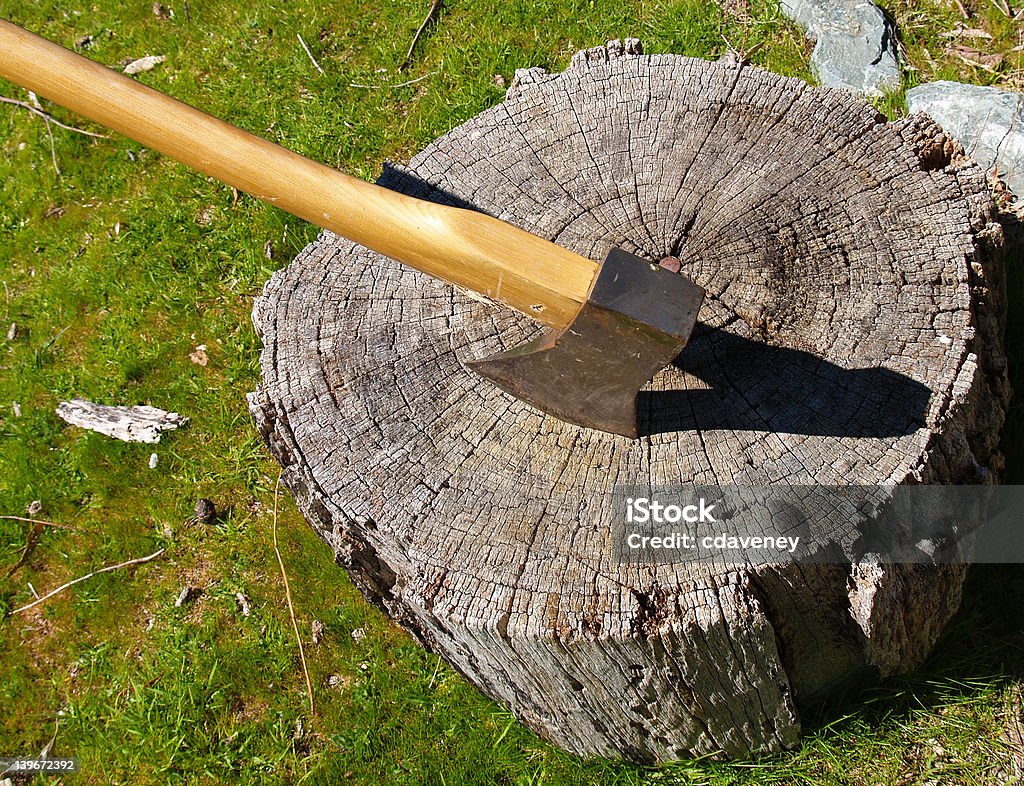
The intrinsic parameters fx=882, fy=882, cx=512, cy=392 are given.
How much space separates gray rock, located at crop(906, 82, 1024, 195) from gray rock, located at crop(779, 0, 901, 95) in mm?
297

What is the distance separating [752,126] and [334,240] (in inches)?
60.2

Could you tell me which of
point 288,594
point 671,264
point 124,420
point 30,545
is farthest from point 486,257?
point 30,545

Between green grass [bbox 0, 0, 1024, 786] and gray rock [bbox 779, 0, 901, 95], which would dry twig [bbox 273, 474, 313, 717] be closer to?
green grass [bbox 0, 0, 1024, 786]

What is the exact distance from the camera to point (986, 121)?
13.6 feet

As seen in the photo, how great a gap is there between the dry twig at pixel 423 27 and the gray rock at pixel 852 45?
80.9 inches

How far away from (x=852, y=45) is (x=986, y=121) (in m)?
0.82

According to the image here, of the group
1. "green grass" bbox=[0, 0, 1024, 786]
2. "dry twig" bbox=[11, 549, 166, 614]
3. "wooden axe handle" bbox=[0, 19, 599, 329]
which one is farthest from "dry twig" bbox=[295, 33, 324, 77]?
"dry twig" bbox=[11, 549, 166, 614]

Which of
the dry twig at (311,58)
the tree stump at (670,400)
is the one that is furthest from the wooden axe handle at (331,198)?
the dry twig at (311,58)

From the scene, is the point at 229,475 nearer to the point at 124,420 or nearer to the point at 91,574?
the point at 124,420

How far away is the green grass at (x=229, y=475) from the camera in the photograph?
10.6 ft

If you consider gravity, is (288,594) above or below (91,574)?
above

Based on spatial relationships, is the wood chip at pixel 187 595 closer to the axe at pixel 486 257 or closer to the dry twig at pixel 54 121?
the axe at pixel 486 257

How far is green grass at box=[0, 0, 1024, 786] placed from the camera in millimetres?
3219

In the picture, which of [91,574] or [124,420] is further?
[124,420]
